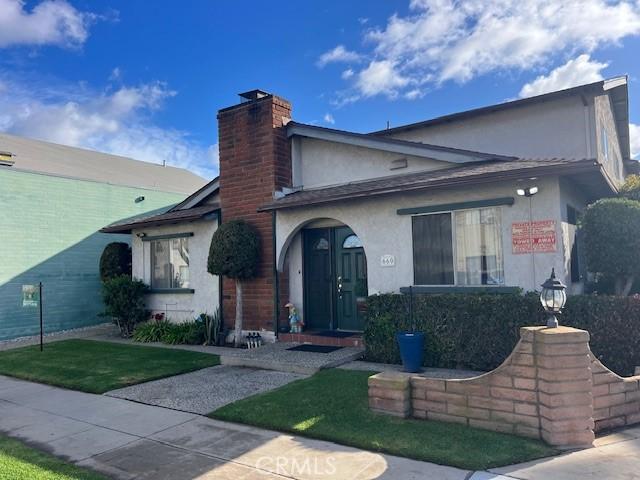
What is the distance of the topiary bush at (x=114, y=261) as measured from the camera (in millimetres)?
14789

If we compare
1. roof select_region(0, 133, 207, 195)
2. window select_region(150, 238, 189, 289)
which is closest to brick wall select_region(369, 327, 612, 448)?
window select_region(150, 238, 189, 289)

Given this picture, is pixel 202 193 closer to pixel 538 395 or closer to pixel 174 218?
pixel 174 218

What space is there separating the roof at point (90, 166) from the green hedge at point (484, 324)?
38.9ft

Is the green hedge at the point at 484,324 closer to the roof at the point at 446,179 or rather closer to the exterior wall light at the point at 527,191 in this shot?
the exterior wall light at the point at 527,191

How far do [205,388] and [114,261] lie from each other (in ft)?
29.1

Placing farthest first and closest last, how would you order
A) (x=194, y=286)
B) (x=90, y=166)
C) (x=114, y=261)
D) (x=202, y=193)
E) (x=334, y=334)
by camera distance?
(x=90, y=166)
(x=114, y=261)
(x=202, y=193)
(x=194, y=286)
(x=334, y=334)

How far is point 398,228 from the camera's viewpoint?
29.8 ft

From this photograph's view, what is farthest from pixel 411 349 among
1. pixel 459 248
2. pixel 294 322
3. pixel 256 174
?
pixel 256 174

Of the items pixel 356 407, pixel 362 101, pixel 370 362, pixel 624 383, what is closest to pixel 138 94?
pixel 362 101

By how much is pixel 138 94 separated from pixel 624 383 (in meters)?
16.3

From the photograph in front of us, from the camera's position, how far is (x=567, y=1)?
29.5 ft

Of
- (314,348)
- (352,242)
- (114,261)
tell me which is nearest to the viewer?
(314,348)

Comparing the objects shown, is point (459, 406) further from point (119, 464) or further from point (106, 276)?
point (106, 276)

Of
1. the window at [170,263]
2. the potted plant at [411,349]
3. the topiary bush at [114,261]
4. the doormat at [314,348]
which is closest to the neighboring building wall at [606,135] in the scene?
the potted plant at [411,349]
